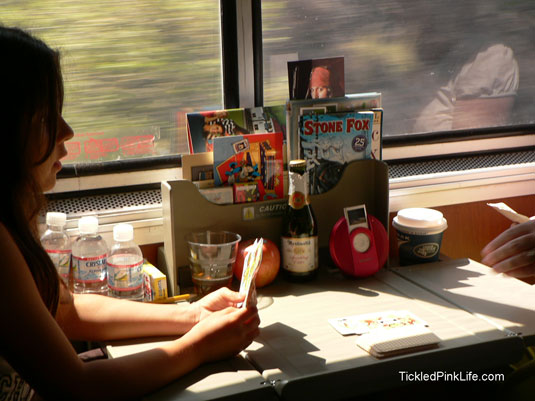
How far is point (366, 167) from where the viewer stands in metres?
1.82

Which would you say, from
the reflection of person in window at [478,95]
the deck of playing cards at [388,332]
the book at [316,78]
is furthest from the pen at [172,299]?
the reflection of person in window at [478,95]

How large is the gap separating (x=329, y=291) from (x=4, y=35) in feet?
3.14

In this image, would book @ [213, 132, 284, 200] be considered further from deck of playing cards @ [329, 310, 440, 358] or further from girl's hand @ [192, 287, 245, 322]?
deck of playing cards @ [329, 310, 440, 358]

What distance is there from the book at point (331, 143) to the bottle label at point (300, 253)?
23 cm

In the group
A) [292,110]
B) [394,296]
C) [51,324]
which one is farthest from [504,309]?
[51,324]

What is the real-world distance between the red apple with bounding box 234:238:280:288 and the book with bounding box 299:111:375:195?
0.27 meters

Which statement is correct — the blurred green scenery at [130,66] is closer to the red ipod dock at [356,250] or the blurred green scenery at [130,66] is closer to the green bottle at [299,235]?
A: the green bottle at [299,235]

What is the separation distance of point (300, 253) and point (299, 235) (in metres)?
0.05

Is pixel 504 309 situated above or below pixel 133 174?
below

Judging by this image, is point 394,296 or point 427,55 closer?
point 394,296

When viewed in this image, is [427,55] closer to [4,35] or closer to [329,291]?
[329,291]

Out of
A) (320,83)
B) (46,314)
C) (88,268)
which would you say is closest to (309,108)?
(320,83)

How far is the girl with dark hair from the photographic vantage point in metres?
1.05

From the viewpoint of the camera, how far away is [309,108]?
176cm
